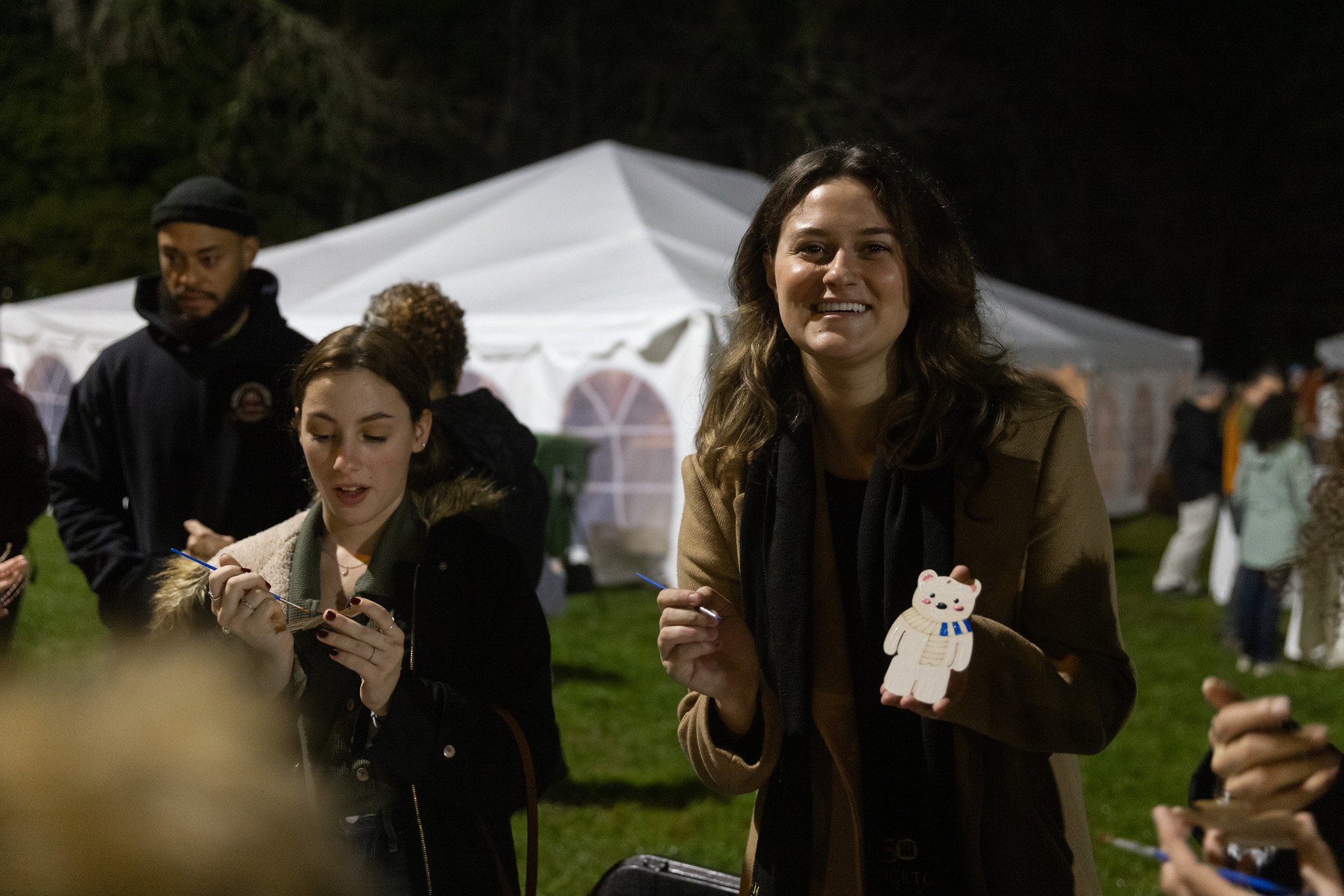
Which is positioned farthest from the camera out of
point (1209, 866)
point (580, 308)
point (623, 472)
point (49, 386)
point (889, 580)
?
point (49, 386)

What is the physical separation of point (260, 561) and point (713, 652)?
0.69 metres

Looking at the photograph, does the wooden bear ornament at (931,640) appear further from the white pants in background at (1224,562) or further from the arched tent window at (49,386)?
the arched tent window at (49,386)

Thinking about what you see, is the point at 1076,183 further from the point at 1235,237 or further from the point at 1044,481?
the point at 1044,481

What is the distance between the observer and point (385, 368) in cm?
170

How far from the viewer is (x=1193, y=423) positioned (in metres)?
8.48

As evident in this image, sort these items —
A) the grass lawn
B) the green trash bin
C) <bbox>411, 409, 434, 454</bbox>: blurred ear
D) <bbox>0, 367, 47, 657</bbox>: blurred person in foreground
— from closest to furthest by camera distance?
<bbox>411, 409, 434, 454</bbox>: blurred ear → <bbox>0, 367, 47, 657</bbox>: blurred person in foreground → the grass lawn → the green trash bin

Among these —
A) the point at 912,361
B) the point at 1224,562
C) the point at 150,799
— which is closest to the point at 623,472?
the point at 1224,562

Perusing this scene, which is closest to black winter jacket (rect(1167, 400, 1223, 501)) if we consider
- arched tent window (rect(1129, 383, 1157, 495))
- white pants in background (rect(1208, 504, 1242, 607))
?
white pants in background (rect(1208, 504, 1242, 607))

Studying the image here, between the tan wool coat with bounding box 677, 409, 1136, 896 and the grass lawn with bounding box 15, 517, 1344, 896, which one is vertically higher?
the tan wool coat with bounding box 677, 409, 1136, 896

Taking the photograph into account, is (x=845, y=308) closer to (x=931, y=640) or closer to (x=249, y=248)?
(x=931, y=640)

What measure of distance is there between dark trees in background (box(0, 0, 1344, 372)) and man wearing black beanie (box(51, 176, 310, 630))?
1167mm

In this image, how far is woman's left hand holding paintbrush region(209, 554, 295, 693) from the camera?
1472 millimetres

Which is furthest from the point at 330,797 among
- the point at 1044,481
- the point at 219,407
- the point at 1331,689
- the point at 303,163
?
the point at 303,163

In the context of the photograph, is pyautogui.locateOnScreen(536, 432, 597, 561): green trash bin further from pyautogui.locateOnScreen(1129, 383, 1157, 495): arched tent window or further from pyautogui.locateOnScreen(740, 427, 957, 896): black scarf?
pyautogui.locateOnScreen(1129, 383, 1157, 495): arched tent window
